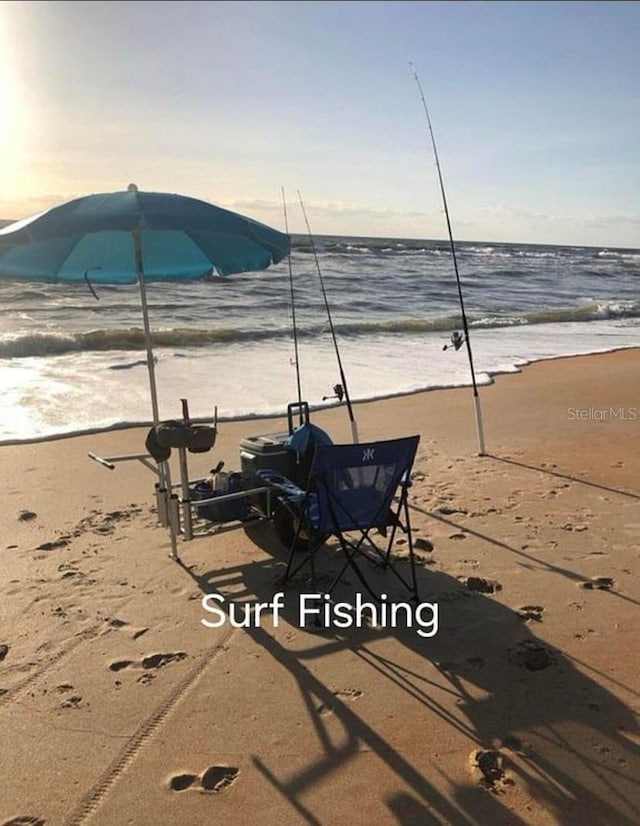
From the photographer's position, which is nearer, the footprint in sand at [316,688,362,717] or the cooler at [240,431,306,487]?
the footprint in sand at [316,688,362,717]

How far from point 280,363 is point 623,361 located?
5643 millimetres

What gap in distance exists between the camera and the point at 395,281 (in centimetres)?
2836

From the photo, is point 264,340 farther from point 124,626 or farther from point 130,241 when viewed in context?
point 124,626

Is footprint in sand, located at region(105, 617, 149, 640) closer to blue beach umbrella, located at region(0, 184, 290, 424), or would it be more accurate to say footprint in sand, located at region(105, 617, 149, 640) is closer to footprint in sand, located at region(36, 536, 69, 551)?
footprint in sand, located at region(36, 536, 69, 551)

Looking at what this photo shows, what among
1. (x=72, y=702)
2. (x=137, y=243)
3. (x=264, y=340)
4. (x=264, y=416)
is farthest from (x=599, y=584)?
(x=264, y=340)

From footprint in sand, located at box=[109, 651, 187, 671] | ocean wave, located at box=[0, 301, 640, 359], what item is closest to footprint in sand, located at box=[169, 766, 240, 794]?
footprint in sand, located at box=[109, 651, 187, 671]

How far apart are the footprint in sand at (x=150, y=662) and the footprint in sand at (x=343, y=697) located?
722mm

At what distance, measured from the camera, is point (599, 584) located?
387cm

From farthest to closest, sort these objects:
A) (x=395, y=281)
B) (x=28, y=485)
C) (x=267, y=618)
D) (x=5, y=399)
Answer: (x=395, y=281) < (x=5, y=399) < (x=28, y=485) < (x=267, y=618)

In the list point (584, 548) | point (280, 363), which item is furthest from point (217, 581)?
point (280, 363)

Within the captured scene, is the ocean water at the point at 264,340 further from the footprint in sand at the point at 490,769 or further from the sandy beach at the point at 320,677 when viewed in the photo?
the footprint in sand at the point at 490,769

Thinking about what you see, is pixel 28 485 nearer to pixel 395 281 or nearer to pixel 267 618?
pixel 267 618

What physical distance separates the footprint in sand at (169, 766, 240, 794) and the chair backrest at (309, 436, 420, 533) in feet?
4.49

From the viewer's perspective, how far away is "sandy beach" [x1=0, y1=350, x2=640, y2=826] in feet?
7.96
